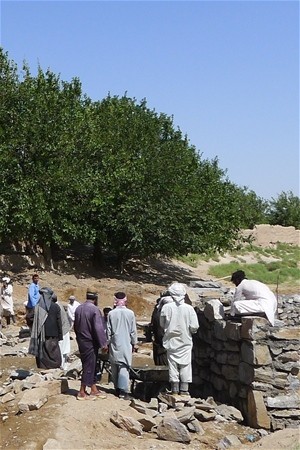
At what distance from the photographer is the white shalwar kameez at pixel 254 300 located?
9.79 m

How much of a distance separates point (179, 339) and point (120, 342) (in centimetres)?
85

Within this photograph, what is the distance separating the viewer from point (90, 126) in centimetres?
2981

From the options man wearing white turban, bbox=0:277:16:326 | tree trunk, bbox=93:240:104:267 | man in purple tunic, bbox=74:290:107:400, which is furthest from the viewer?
tree trunk, bbox=93:240:104:267

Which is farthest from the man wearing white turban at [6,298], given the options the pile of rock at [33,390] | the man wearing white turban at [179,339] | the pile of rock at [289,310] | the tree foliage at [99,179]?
the man wearing white turban at [179,339]

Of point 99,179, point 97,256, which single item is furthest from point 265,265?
point 99,179

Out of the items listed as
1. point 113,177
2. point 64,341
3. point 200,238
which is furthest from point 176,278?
point 64,341

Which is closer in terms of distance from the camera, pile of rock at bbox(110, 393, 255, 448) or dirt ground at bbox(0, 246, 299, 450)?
dirt ground at bbox(0, 246, 299, 450)

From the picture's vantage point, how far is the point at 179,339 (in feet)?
32.4

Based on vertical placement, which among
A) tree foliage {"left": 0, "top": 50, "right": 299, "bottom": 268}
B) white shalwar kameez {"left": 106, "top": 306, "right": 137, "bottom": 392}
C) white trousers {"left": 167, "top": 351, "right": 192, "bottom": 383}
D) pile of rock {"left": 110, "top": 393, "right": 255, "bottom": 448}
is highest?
tree foliage {"left": 0, "top": 50, "right": 299, "bottom": 268}

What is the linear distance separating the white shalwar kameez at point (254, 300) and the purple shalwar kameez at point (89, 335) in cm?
207

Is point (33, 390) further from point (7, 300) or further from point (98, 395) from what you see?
point (7, 300)

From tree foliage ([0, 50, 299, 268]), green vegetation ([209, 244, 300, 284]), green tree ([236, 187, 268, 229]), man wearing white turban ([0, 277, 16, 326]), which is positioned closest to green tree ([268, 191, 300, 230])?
green tree ([236, 187, 268, 229])

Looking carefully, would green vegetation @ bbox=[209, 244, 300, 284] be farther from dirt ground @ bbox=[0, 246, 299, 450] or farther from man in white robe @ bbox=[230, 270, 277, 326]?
dirt ground @ bbox=[0, 246, 299, 450]

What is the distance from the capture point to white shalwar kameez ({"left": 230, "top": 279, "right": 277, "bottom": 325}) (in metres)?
9.79
